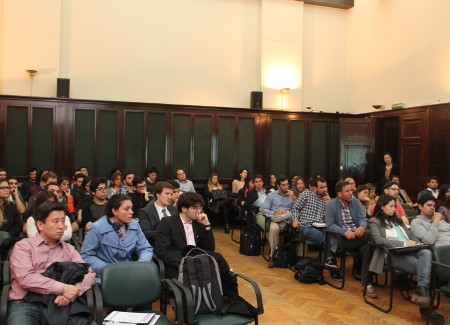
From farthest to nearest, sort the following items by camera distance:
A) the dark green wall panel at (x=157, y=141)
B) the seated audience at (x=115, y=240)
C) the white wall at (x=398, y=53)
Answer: the dark green wall panel at (x=157, y=141) < the white wall at (x=398, y=53) < the seated audience at (x=115, y=240)

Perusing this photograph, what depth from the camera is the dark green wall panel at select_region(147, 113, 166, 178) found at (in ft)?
31.7

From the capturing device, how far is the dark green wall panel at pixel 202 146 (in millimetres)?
9914

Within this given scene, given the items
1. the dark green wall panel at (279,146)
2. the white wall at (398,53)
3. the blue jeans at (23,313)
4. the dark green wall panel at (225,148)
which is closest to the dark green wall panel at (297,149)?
the dark green wall panel at (279,146)

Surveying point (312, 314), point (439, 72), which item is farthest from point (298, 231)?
point (439, 72)

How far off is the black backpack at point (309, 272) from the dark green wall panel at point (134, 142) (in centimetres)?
493

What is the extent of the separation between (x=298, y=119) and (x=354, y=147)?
1.50 meters

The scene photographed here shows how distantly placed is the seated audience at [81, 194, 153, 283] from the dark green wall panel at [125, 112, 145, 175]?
5.83 metres

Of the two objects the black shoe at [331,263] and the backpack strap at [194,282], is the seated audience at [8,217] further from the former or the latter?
the black shoe at [331,263]

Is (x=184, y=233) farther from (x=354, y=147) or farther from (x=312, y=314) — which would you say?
(x=354, y=147)

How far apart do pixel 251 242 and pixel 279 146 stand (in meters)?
4.01

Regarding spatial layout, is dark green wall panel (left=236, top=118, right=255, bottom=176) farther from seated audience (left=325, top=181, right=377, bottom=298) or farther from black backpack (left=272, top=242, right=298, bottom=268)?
seated audience (left=325, top=181, right=377, bottom=298)

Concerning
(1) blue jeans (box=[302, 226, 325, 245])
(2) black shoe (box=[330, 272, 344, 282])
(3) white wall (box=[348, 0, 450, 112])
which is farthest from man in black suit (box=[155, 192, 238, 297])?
(3) white wall (box=[348, 0, 450, 112])

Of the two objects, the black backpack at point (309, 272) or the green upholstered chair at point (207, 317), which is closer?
the green upholstered chair at point (207, 317)

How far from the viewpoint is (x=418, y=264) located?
4.46m
